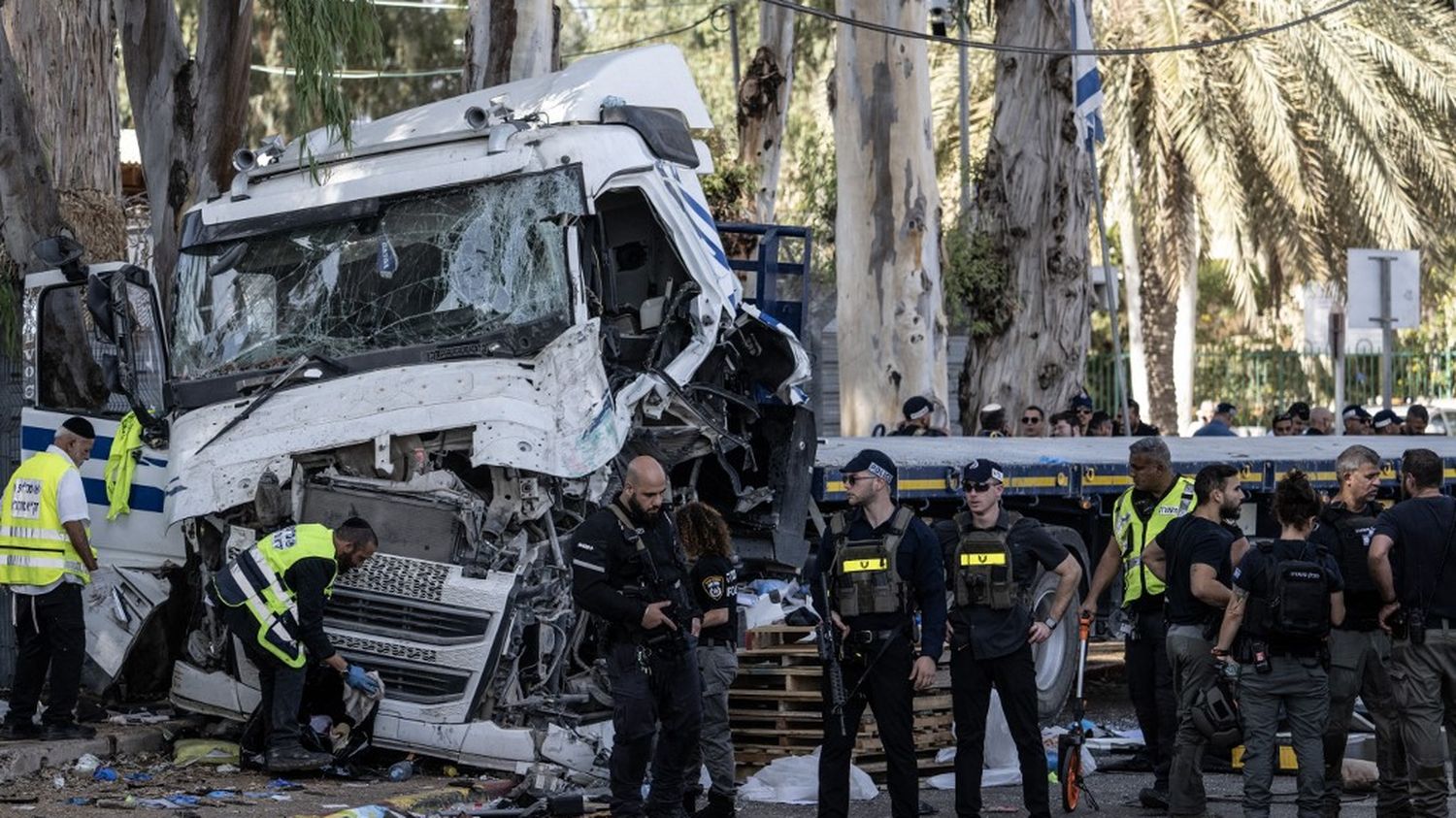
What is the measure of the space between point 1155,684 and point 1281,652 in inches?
57.7

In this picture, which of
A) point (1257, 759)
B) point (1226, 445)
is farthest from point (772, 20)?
point (1257, 759)

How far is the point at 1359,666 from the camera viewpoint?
9.25 meters

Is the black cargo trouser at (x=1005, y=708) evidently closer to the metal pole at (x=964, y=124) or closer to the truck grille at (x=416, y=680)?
the truck grille at (x=416, y=680)

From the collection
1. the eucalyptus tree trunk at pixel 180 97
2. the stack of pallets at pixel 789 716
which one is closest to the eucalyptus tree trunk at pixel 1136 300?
the eucalyptus tree trunk at pixel 180 97

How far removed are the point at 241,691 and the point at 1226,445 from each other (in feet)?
26.9

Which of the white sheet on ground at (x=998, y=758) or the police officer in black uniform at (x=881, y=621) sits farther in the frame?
the white sheet on ground at (x=998, y=758)

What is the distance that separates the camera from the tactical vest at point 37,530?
Result: 419 inches

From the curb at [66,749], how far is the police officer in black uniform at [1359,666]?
230 inches

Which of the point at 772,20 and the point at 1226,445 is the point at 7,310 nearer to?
the point at 1226,445

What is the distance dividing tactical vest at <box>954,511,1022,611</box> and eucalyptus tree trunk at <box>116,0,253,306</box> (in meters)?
7.43

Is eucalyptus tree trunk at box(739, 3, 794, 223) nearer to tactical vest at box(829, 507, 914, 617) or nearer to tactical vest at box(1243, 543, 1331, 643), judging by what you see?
tactical vest at box(829, 507, 914, 617)

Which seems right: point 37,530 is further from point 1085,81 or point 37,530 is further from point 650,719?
point 1085,81

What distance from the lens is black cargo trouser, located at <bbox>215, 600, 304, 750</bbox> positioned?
388 inches

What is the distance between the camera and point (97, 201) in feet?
47.4
